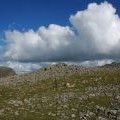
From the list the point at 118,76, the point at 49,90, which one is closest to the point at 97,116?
the point at 49,90

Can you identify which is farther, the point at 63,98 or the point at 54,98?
the point at 54,98

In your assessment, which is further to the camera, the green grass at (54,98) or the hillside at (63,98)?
the green grass at (54,98)

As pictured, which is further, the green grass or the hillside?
the green grass

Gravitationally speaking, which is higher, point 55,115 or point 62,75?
point 62,75

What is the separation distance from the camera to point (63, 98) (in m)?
56.3

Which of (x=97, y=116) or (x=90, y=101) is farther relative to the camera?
(x=90, y=101)

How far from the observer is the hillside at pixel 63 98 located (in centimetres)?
4647

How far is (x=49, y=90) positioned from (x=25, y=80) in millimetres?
16875

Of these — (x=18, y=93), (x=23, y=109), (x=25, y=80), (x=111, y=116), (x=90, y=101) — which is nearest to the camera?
(x=111, y=116)

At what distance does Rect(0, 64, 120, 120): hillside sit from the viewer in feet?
152

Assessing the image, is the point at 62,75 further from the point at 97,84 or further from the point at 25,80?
the point at 97,84

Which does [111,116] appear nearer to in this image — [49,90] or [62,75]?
[49,90]

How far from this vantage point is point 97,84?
68.8 metres

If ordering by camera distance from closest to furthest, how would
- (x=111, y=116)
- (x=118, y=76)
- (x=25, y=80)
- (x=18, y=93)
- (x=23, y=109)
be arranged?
(x=111, y=116) → (x=23, y=109) → (x=18, y=93) → (x=118, y=76) → (x=25, y=80)
